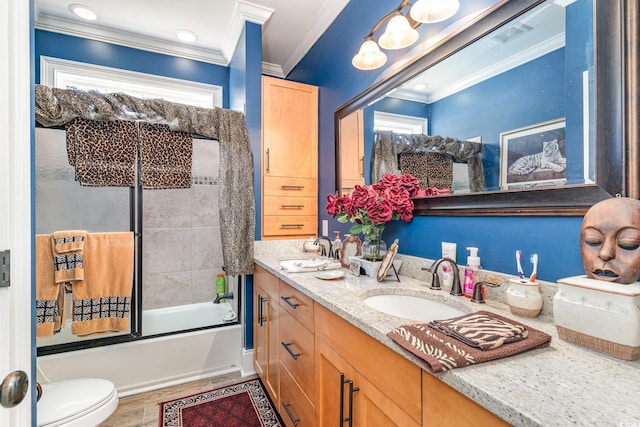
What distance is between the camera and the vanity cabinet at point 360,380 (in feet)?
2.43

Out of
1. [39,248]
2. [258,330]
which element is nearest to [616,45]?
[258,330]

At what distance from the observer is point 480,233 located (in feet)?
3.85

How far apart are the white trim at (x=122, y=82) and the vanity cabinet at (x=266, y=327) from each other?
1949 millimetres

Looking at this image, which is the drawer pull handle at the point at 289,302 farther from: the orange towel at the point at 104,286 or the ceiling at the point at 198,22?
the ceiling at the point at 198,22

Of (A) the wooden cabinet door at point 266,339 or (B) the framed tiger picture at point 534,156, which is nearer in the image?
(B) the framed tiger picture at point 534,156

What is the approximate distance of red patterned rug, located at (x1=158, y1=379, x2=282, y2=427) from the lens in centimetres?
171

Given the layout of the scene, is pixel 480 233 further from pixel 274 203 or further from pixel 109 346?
pixel 109 346

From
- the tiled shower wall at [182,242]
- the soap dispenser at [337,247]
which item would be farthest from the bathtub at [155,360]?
the soap dispenser at [337,247]

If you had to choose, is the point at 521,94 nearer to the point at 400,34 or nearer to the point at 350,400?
the point at 400,34

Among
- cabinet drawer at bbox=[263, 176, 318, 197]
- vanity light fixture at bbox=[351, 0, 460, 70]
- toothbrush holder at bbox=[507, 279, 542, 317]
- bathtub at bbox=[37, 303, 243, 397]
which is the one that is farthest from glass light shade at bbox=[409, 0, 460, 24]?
bathtub at bbox=[37, 303, 243, 397]

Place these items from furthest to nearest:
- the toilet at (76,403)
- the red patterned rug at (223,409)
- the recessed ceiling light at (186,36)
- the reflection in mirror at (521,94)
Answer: the recessed ceiling light at (186,36), the red patterned rug at (223,409), the toilet at (76,403), the reflection in mirror at (521,94)

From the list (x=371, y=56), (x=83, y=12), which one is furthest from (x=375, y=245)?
(x=83, y=12)

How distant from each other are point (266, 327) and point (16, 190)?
155cm

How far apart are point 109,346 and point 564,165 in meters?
2.68
